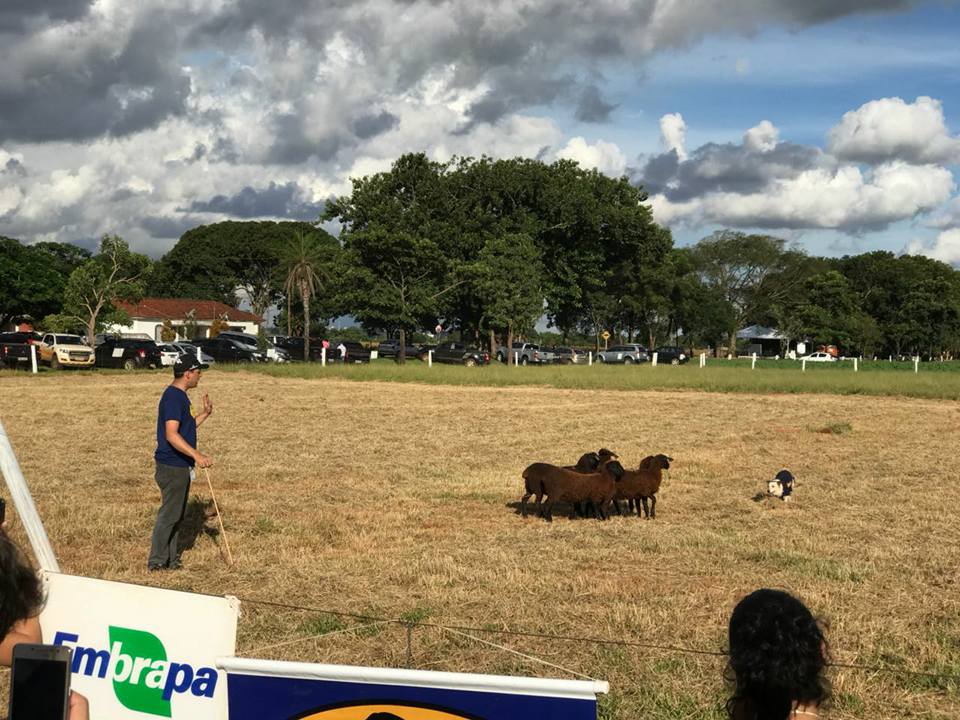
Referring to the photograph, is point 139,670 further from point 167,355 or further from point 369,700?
point 167,355

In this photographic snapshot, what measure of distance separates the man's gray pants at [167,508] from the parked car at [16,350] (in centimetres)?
3102

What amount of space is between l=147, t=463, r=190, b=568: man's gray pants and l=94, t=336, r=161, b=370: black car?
33328mm

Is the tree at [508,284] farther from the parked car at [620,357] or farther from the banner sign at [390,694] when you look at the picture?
the banner sign at [390,694]

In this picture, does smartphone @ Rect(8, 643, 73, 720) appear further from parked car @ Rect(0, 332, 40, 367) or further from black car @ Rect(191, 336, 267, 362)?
black car @ Rect(191, 336, 267, 362)

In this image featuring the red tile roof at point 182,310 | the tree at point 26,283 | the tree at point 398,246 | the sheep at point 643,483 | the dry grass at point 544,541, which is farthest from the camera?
the red tile roof at point 182,310

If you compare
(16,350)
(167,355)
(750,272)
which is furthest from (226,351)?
(750,272)

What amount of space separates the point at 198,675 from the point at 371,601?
12.3 feet

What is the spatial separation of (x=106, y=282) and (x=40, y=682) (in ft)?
158

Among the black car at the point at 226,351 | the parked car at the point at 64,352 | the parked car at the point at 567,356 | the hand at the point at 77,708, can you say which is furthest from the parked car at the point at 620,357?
the hand at the point at 77,708

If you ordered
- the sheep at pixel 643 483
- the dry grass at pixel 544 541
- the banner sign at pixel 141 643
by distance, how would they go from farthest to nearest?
1. the sheep at pixel 643 483
2. the dry grass at pixel 544 541
3. the banner sign at pixel 141 643

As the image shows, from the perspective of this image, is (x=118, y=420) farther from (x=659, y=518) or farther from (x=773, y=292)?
(x=773, y=292)

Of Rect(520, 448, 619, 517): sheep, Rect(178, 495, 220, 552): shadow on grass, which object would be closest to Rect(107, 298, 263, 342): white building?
Rect(178, 495, 220, 552): shadow on grass

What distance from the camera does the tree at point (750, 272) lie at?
305 feet

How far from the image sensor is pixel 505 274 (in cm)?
5838
